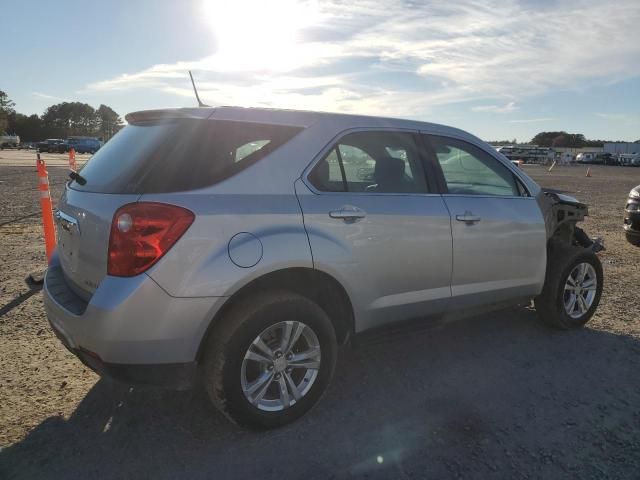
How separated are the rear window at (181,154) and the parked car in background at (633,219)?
641 cm

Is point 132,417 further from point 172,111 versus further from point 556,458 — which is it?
point 556,458

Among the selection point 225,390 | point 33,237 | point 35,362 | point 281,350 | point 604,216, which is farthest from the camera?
point 604,216

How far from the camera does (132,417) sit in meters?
2.96

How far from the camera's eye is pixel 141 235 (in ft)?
7.82

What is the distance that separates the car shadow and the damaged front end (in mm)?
1116

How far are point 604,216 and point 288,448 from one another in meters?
11.5

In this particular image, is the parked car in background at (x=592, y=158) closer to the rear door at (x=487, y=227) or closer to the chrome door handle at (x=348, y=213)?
the rear door at (x=487, y=227)

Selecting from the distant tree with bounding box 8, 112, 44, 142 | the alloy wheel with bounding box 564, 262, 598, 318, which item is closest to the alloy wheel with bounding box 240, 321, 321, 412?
the alloy wheel with bounding box 564, 262, 598, 318

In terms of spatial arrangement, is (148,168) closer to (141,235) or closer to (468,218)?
(141,235)

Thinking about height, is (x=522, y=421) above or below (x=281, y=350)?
below

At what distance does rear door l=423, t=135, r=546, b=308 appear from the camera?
351 cm

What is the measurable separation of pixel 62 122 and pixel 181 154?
148326 millimetres

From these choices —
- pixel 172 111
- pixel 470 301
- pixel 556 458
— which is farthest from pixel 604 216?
pixel 172 111

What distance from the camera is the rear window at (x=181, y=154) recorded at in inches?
99.8
